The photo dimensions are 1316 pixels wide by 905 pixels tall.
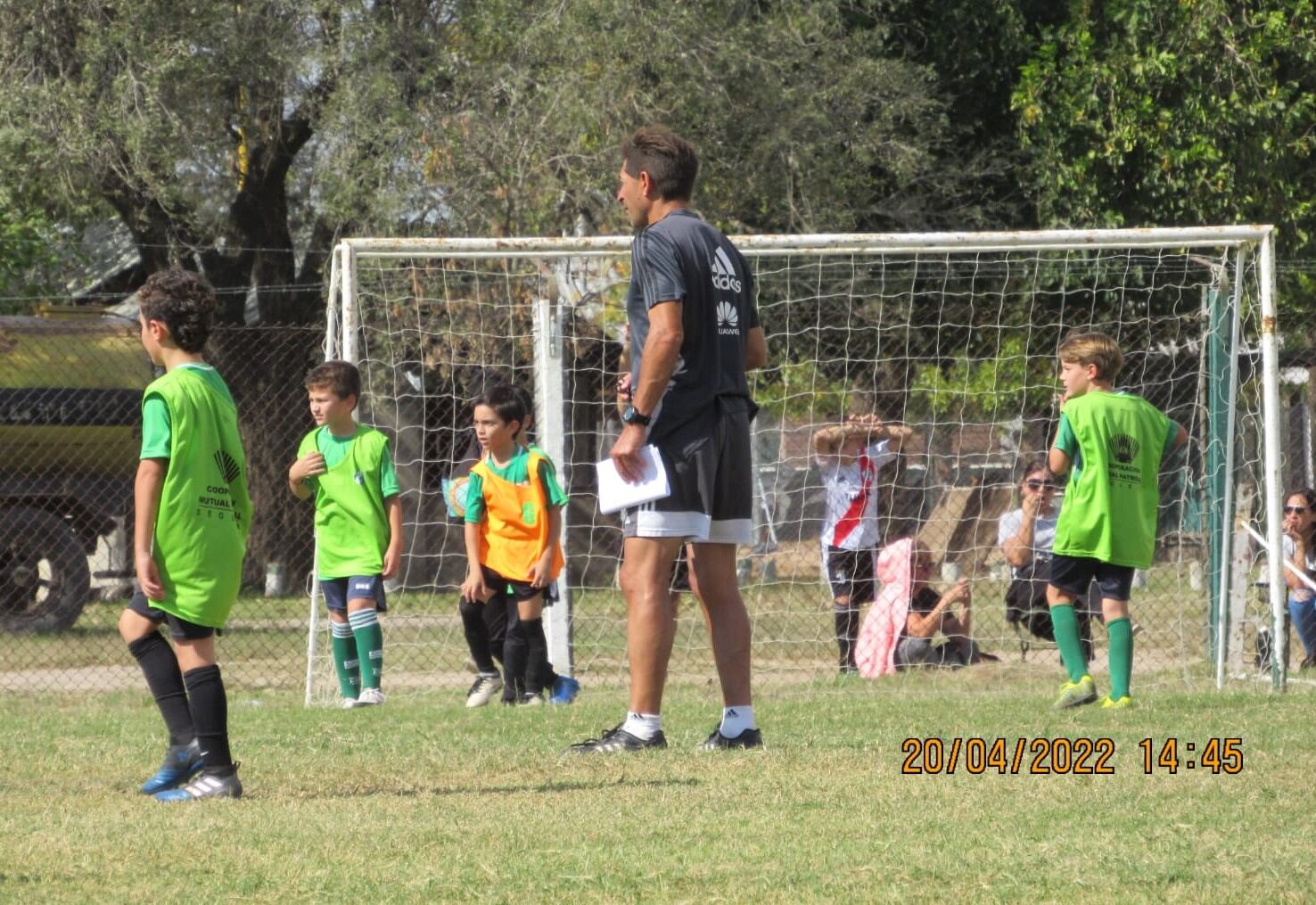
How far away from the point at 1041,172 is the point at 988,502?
→ 4485 millimetres

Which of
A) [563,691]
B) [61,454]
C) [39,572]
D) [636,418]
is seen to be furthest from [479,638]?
[61,454]

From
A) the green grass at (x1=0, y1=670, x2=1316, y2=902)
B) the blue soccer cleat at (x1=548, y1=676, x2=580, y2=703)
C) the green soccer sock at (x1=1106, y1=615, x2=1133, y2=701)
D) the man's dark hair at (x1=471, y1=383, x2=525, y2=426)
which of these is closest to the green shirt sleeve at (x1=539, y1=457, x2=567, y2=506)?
the man's dark hair at (x1=471, y1=383, x2=525, y2=426)

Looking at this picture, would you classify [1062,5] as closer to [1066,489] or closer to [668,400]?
[1066,489]

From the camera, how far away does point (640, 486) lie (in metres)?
5.66

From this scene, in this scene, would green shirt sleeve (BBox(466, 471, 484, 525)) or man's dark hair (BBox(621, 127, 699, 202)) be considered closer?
man's dark hair (BBox(621, 127, 699, 202))

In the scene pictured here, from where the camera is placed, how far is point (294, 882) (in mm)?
3805

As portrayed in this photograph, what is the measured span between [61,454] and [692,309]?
9532mm

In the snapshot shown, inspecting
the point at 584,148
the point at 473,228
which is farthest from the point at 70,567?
the point at 584,148

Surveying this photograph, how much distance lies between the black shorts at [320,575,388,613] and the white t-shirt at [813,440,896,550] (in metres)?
3.05

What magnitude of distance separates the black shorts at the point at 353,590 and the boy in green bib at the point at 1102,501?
324cm

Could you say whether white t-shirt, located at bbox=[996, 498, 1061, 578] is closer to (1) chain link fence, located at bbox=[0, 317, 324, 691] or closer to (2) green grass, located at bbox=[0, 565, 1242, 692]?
(2) green grass, located at bbox=[0, 565, 1242, 692]

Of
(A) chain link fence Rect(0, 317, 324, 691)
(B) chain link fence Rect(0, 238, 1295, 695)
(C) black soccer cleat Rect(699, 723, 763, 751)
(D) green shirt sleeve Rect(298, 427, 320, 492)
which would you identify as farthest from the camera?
(A) chain link fence Rect(0, 317, 324, 691)

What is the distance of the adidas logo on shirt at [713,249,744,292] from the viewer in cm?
582

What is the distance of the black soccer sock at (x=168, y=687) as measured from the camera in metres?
5.20
